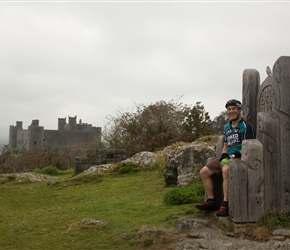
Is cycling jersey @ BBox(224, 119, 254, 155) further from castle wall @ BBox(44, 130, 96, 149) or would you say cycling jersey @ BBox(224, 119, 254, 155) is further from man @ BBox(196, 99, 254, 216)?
castle wall @ BBox(44, 130, 96, 149)

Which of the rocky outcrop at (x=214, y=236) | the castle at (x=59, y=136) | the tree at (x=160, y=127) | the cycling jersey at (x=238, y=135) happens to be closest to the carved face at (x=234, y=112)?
the cycling jersey at (x=238, y=135)

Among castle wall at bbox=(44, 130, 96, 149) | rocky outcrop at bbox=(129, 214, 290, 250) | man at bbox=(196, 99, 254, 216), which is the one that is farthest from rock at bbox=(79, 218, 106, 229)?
castle wall at bbox=(44, 130, 96, 149)

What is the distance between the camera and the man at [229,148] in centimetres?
573

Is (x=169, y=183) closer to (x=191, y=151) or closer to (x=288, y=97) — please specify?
(x=191, y=151)

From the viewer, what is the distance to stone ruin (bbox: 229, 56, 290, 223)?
210 inches

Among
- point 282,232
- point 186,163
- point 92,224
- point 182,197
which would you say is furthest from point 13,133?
point 282,232

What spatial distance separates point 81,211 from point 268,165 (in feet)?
13.4

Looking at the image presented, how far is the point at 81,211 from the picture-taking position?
802cm

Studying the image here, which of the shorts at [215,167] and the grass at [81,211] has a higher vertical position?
the shorts at [215,167]

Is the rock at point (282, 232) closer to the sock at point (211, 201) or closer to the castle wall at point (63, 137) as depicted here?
the sock at point (211, 201)

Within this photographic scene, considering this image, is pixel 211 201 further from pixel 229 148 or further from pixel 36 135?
pixel 36 135

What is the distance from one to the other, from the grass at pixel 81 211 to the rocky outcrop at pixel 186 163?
17.8 inches

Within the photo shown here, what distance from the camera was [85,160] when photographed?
56.0ft

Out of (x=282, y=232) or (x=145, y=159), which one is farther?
(x=145, y=159)
